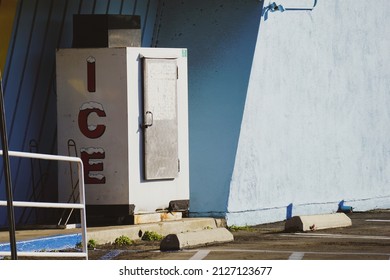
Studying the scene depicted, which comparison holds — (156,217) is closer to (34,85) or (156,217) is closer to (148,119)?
(148,119)

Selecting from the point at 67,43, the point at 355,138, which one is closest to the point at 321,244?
the point at 67,43

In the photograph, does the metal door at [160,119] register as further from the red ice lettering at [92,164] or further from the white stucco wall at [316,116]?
the white stucco wall at [316,116]

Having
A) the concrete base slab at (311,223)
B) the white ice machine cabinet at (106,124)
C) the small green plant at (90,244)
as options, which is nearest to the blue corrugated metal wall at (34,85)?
the white ice machine cabinet at (106,124)

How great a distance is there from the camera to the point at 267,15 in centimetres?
1598

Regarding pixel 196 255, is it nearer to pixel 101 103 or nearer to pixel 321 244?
pixel 321 244

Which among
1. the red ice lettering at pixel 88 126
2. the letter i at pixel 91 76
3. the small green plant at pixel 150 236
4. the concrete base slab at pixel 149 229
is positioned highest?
the letter i at pixel 91 76

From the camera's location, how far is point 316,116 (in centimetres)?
1752

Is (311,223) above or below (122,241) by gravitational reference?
above

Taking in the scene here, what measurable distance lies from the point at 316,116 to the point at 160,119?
3.84 m

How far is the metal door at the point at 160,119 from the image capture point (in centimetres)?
1419

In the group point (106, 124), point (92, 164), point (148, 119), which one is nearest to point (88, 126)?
point (106, 124)

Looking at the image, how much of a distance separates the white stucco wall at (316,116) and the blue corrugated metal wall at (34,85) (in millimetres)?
2652

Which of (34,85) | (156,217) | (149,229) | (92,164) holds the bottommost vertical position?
(149,229)
